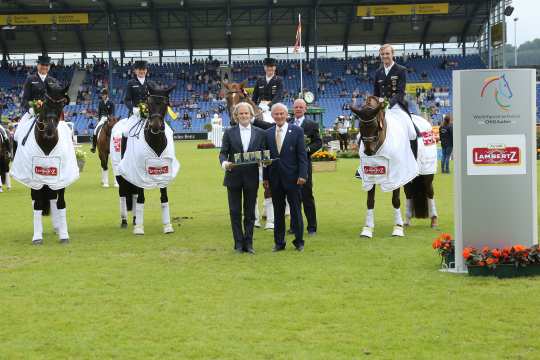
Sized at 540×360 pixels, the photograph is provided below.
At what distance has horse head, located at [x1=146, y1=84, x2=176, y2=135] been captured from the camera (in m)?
12.3

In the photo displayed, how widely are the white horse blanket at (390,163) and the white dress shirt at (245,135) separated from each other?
200 centimetres

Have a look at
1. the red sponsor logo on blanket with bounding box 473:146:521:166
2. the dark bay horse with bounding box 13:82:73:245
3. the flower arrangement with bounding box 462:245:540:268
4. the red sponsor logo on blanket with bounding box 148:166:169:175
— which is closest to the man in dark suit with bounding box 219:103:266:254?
the red sponsor logo on blanket with bounding box 148:166:169:175

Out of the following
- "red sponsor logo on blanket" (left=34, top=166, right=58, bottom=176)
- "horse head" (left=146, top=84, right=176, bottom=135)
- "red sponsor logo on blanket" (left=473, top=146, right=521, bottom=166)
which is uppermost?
"horse head" (left=146, top=84, right=176, bottom=135)

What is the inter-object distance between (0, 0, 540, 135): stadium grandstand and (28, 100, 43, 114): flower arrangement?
5031cm

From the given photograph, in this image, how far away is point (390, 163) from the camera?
12.1 m

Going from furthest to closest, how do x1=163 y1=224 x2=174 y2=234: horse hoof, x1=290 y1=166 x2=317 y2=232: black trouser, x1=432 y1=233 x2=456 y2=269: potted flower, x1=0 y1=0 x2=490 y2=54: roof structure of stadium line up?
x1=0 y1=0 x2=490 y2=54: roof structure of stadium, x1=163 y1=224 x2=174 y2=234: horse hoof, x1=290 y1=166 x2=317 y2=232: black trouser, x1=432 y1=233 x2=456 y2=269: potted flower

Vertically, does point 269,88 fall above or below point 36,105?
above

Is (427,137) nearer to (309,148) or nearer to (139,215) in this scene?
(309,148)

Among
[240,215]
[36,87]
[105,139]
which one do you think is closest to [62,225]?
[36,87]

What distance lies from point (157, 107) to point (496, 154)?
5.64 meters

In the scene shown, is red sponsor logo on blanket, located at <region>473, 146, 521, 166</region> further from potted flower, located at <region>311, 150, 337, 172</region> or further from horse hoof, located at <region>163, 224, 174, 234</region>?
potted flower, located at <region>311, 150, 337, 172</region>

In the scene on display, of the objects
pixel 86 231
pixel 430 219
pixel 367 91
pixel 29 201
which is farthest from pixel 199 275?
pixel 367 91

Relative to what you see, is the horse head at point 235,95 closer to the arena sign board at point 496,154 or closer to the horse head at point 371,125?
the horse head at point 371,125

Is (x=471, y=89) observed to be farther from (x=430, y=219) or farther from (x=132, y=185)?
(x=132, y=185)
